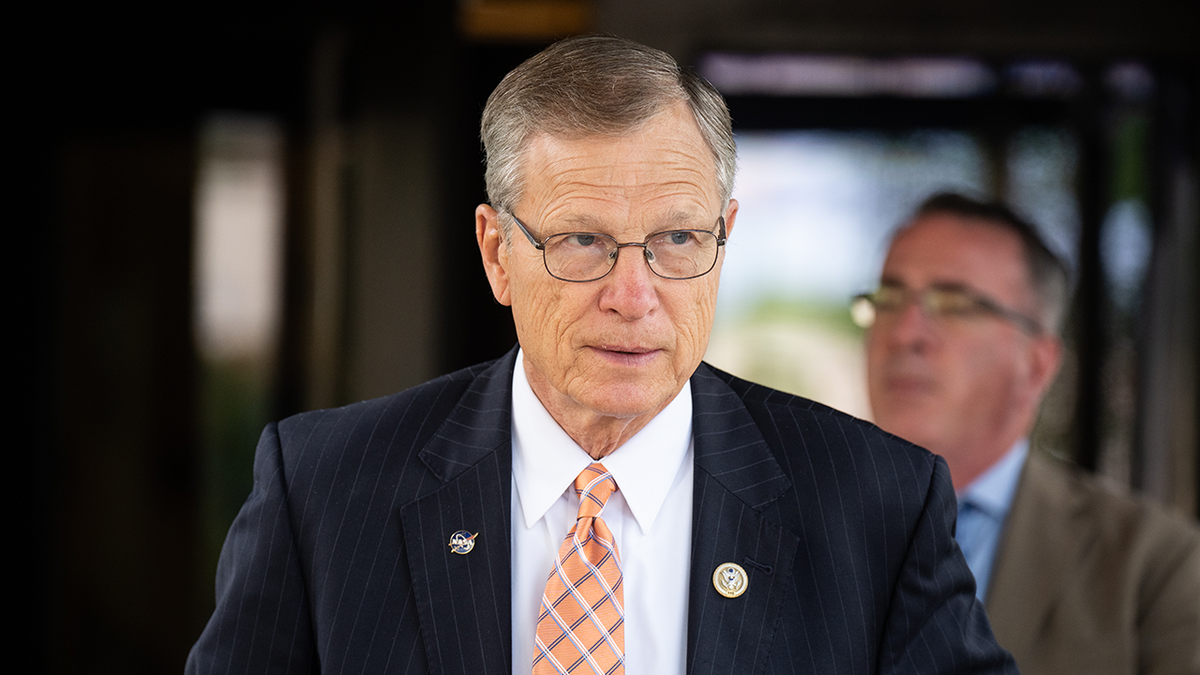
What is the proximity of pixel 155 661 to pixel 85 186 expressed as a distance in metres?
2.01

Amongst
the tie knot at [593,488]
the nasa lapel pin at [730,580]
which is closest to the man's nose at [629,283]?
the tie knot at [593,488]

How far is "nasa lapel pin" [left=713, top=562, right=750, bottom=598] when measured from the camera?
1447mm

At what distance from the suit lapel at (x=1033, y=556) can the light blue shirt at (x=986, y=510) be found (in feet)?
0.13

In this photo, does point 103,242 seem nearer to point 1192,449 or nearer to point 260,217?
point 260,217

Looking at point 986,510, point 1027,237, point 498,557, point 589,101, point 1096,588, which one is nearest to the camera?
point 589,101

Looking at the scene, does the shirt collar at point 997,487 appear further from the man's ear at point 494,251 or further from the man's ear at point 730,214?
the man's ear at point 494,251

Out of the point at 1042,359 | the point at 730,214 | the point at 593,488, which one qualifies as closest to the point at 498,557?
the point at 593,488

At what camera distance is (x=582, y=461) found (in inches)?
60.1

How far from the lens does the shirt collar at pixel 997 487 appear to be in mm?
2559

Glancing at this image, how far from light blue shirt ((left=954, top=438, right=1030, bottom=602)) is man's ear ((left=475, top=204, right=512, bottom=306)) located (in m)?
1.45

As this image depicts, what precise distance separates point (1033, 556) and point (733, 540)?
126 cm

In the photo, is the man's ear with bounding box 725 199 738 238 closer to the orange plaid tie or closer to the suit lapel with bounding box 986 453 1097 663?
the orange plaid tie

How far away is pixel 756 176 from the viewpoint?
3.82m

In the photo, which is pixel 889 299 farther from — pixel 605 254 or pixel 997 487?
pixel 605 254
